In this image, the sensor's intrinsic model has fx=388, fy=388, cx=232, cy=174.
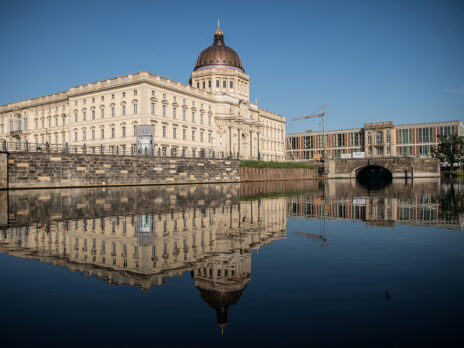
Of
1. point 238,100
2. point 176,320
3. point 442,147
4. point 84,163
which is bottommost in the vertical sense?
point 176,320

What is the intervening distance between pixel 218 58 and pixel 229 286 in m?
85.8

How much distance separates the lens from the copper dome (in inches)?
3423

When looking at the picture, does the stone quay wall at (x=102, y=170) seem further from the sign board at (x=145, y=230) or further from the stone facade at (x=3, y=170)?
the sign board at (x=145, y=230)

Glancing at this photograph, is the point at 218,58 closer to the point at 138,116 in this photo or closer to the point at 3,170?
the point at 138,116

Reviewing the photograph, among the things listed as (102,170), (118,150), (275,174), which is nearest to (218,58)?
(275,174)

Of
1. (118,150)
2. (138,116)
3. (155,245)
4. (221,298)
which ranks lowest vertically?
(221,298)

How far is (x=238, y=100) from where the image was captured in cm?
8094

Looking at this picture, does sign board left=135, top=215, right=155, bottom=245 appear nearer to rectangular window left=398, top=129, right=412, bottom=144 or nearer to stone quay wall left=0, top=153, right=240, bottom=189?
stone quay wall left=0, top=153, right=240, bottom=189

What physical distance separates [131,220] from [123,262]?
5.91m

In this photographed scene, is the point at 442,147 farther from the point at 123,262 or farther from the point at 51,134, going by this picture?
the point at 123,262

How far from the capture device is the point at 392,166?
8562cm

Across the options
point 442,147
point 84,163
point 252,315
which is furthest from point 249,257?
point 442,147

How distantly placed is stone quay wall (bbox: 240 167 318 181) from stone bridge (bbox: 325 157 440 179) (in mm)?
9482

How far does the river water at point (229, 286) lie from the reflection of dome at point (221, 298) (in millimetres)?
27
